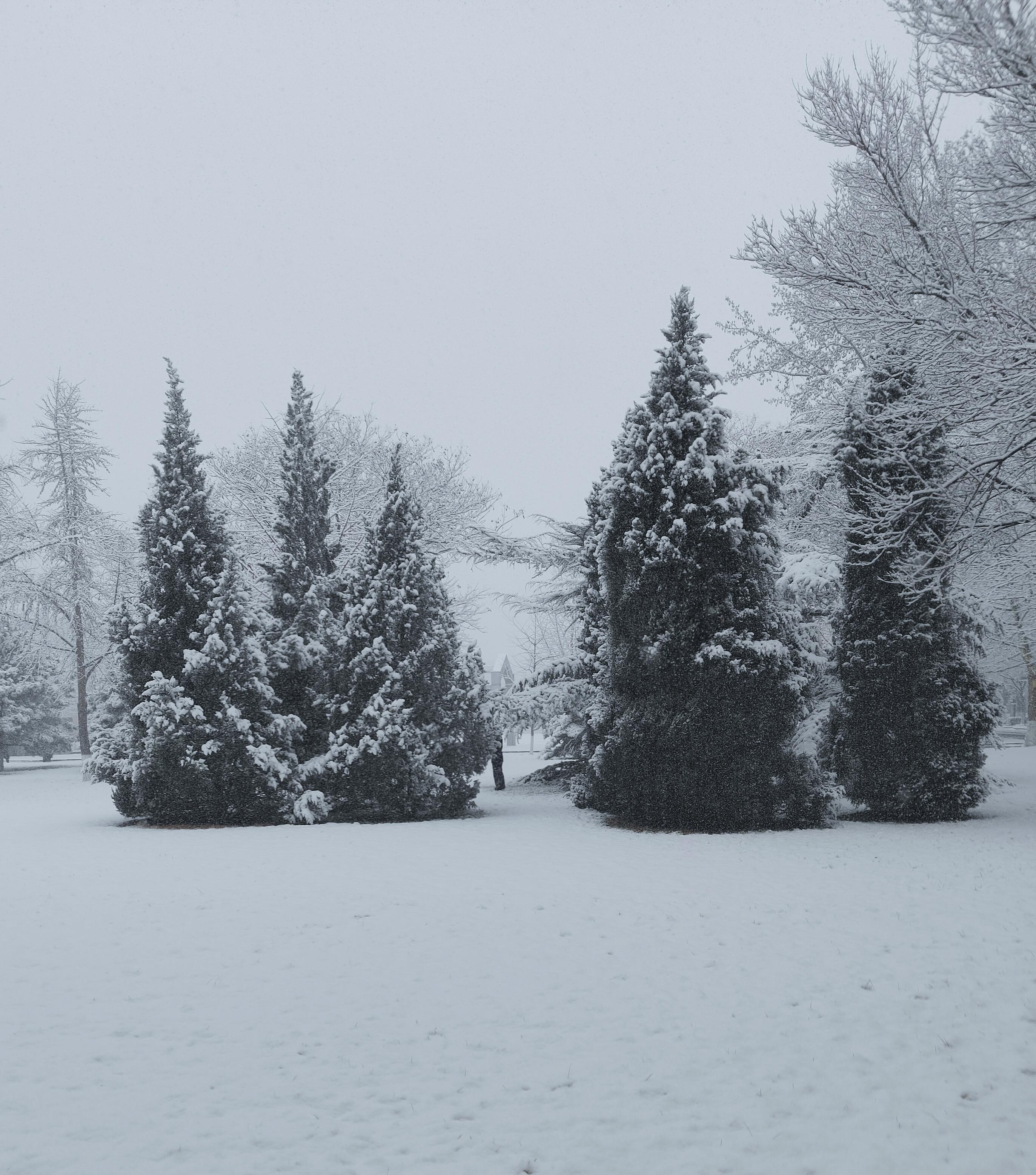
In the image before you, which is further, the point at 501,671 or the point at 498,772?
the point at 501,671

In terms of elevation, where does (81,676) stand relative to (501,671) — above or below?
below

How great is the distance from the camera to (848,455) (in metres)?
14.3

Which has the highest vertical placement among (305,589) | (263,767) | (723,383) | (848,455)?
(723,383)

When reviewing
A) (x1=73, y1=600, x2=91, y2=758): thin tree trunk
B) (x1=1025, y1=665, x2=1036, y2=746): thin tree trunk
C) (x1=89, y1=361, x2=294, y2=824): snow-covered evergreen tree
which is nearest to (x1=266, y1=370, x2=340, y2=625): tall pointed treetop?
(x1=89, y1=361, x2=294, y2=824): snow-covered evergreen tree

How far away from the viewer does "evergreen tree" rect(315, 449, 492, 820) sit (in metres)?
15.0

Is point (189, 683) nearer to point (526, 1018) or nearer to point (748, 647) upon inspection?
point (748, 647)

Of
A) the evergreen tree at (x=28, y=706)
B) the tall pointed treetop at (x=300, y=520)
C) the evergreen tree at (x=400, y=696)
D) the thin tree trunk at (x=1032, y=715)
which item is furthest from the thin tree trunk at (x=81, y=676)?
the thin tree trunk at (x=1032, y=715)

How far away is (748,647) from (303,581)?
8.88 meters

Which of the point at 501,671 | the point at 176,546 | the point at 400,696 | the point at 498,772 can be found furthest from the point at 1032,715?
the point at 501,671

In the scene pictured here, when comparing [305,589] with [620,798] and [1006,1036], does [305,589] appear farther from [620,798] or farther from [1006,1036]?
[1006,1036]

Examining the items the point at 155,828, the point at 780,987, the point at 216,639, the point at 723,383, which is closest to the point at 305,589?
the point at 216,639

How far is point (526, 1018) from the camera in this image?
18.3ft

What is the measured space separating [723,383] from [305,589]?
858 centimetres

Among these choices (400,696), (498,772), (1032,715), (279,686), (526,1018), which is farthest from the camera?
(1032,715)
